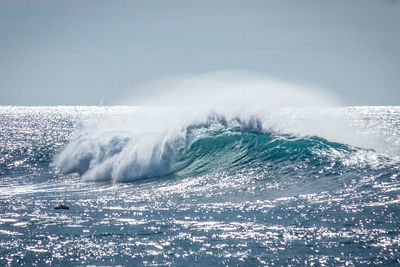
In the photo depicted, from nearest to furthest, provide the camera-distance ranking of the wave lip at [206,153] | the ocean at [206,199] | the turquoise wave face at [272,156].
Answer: the ocean at [206,199], the turquoise wave face at [272,156], the wave lip at [206,153]

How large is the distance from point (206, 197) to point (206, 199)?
1.23ft

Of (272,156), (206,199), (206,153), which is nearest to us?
(206,199)

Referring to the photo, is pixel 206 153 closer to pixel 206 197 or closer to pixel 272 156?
pixel 272 156

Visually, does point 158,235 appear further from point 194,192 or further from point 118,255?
point 194,192

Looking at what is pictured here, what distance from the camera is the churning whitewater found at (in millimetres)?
11820

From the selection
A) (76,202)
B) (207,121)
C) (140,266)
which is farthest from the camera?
(207,121)

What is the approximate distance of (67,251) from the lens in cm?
1199

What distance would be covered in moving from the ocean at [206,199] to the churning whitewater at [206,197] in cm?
6

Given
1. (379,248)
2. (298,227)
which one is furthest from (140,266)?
(379,248)

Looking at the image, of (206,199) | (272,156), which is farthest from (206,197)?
(272,156)

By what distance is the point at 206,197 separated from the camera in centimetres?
1802

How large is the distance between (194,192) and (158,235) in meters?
6.03

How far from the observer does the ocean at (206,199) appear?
11.8m

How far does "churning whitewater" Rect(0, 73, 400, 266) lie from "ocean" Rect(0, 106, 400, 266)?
59 mm
